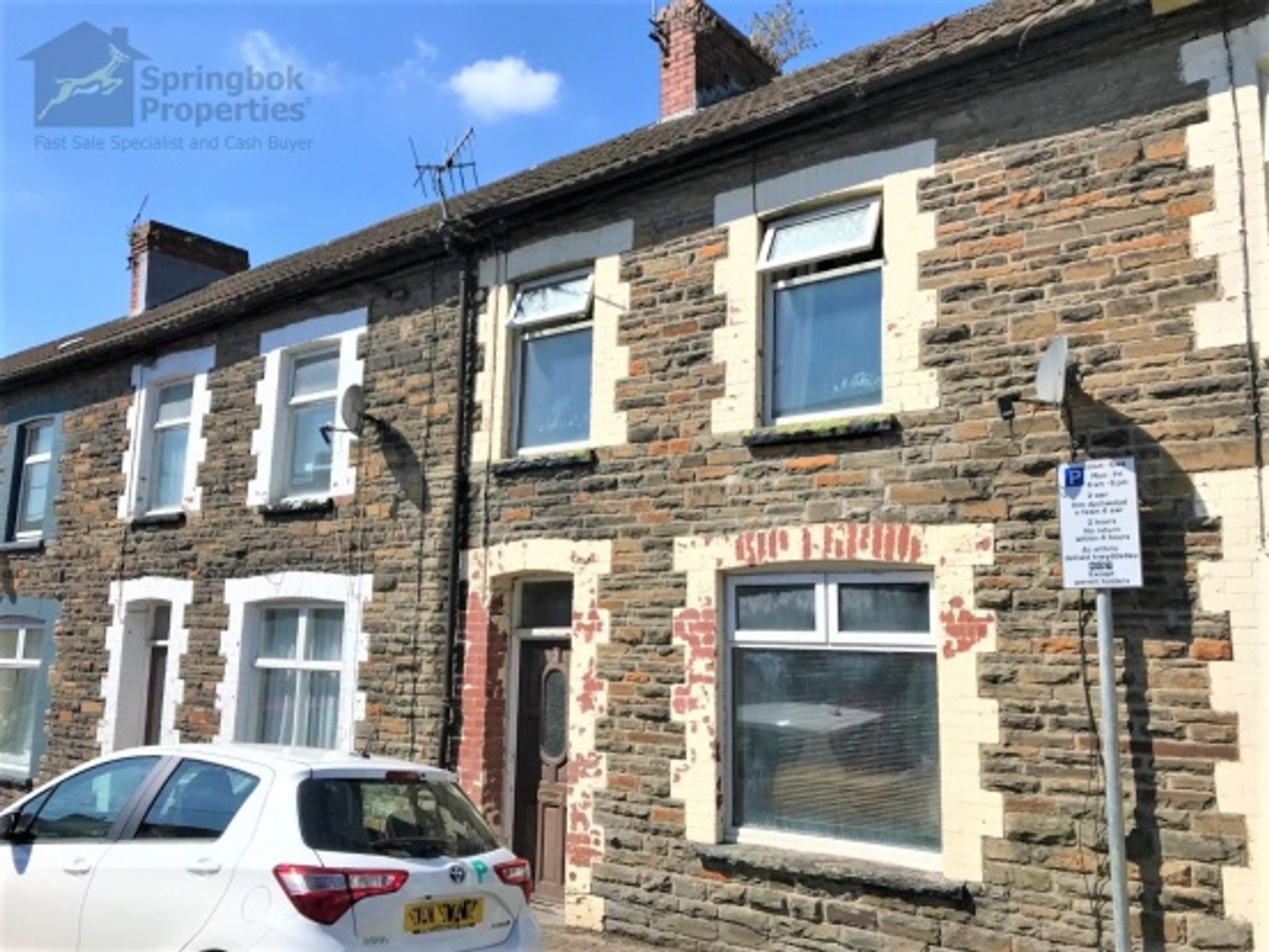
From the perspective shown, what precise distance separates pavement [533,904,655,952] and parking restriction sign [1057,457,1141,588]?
3870 millimetres

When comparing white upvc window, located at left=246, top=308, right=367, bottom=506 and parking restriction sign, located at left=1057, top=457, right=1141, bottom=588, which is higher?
white upvc window, located at left=246, top=308, right=367, bottom=506

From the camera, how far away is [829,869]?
6.66 metres

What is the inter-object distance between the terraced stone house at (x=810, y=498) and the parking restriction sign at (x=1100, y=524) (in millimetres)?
213

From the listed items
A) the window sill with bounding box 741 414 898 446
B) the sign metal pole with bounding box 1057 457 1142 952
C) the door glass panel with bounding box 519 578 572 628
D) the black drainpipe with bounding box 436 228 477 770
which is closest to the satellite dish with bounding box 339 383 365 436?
the black drainpipe with bounding box 436 228 477 770

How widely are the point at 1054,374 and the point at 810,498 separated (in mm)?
1820

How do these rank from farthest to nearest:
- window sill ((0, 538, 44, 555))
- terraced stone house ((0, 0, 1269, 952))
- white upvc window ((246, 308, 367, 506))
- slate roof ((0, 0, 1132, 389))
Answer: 1. window sill ((0, 538, 44, 555))
2. white upvc window ((246, 308, 367, 506))
3. slate roof ((0, 0, 1132, 389))
4. terraced stone house ((0, 0, 1269, 952))

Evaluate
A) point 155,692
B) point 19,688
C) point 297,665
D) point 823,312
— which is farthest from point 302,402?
point 19,688

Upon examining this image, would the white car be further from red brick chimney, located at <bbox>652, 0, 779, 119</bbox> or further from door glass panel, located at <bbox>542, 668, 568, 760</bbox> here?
red brick chimney, located at <bbox>652, 0, 779, 119</bbox>

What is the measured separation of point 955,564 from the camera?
21.5 feet

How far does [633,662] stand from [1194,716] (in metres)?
3.73

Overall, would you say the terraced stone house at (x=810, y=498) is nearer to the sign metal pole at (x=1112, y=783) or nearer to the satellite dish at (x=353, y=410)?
the satellite dish at (x=353, y=410)

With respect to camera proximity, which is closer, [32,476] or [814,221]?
[814,221]

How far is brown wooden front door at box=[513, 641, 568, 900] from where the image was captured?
858cm

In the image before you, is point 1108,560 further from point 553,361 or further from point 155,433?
point 155,433
